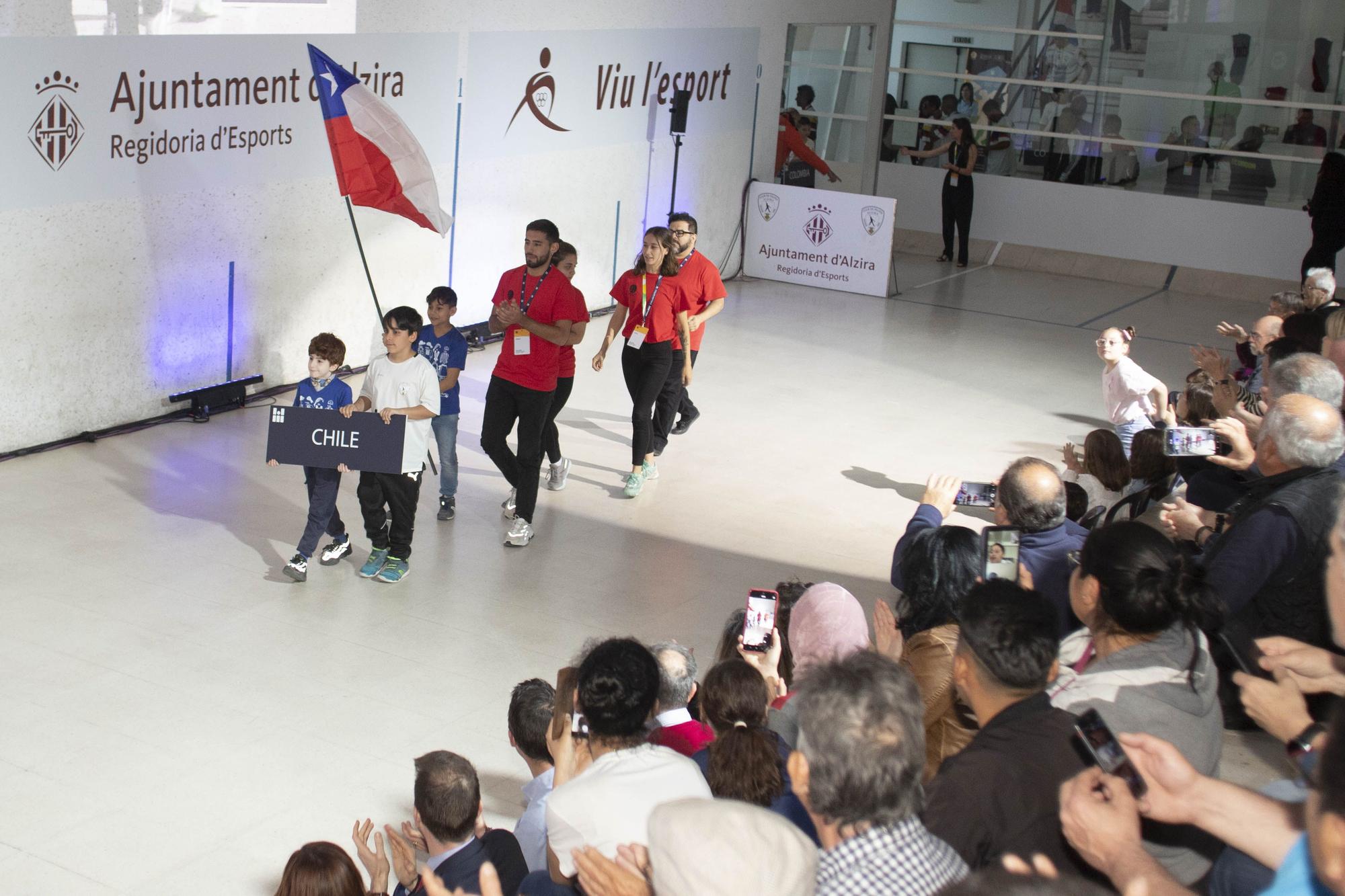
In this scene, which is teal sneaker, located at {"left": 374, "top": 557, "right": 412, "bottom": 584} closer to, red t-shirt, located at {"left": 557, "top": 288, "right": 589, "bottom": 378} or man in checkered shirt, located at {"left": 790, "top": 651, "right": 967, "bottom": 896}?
red t-shirt, located at {"left": 557, "top": 288, "right": 589, "bottom": 378}

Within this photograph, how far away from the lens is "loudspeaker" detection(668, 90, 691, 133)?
41.7ft

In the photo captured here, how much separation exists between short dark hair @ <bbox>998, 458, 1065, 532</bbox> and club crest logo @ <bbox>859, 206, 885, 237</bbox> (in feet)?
32.6

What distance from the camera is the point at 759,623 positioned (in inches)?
149

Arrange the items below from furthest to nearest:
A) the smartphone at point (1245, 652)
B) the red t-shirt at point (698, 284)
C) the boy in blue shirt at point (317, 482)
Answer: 1. the red t-shirt at point (698, 284)
2. the boy in blue shirt at point (317, 482)
3. the smartphone at point (1245, 652)

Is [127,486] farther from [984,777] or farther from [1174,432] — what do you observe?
[984,777]

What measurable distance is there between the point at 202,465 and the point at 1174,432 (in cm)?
518

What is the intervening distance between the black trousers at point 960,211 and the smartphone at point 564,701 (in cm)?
1416

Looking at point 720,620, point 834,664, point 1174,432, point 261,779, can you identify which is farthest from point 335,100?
point 834,664

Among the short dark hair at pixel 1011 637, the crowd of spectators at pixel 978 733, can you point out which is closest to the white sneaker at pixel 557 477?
the crowd of spectators at pixel 978 733

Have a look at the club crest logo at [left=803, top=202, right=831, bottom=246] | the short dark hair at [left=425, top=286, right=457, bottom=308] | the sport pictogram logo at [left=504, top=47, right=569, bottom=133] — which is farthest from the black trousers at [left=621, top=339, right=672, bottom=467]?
the club crest logo at [left=803, top=202, right=831, bottom=246]

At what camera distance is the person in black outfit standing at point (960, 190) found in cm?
1648

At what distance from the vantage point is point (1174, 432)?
514 cm

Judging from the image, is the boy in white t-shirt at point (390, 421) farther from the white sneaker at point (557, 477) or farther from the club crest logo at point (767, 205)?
the club crest logo at point (767, 205)

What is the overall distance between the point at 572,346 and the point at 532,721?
3.60m
